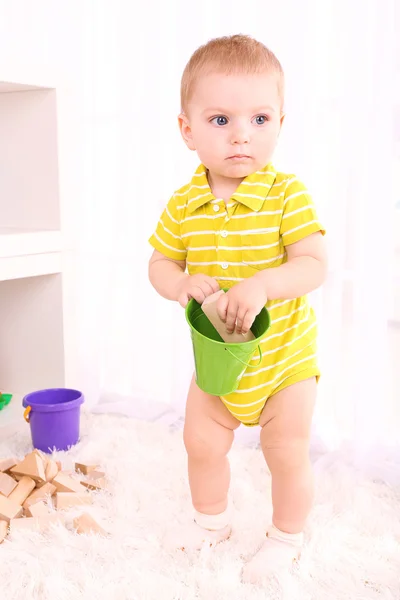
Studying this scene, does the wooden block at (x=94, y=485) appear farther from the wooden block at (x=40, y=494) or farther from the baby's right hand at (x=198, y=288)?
the baby's right hand at (x=198, y=288)

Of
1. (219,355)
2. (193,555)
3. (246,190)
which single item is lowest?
(193,555)

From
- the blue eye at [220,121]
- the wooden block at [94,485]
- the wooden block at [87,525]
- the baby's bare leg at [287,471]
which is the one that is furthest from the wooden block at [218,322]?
the wooden block at [94,485]

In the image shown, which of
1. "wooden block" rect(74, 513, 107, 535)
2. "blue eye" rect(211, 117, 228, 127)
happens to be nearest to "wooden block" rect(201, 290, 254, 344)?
"blue eye" rect(211, 117, 228, 127)

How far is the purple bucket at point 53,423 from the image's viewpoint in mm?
1648

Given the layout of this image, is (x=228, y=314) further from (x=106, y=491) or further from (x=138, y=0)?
(x=138, y=0)

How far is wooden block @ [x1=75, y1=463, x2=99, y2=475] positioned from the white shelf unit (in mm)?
339

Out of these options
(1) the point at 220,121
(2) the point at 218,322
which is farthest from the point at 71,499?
(1) the point at 220,121

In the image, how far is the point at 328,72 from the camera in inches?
62.5

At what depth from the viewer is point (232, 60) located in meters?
1.03

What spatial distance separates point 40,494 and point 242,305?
0.70 metres

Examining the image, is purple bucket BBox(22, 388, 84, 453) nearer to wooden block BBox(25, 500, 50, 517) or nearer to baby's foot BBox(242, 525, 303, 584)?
wooden block BBox(25, 500, 50, 517)

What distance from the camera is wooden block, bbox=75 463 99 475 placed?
1.53 m

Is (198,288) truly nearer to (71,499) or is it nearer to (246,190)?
(246,190)

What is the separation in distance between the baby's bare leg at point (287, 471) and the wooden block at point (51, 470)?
53cm
